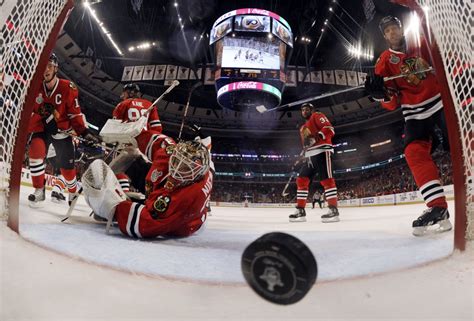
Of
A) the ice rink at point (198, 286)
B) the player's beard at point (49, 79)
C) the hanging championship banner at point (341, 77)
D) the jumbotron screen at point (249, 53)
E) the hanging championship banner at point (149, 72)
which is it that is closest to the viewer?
the ice rink at point (198, 286)

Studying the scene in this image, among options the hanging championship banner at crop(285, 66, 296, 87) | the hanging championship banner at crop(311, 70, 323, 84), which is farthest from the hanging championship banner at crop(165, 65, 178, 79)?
the hanging championship banner at crop(311, 70, 323, 84)

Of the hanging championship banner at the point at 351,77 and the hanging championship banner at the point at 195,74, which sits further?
the hanging championship banner at the point at 195,74

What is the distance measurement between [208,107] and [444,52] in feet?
51.7

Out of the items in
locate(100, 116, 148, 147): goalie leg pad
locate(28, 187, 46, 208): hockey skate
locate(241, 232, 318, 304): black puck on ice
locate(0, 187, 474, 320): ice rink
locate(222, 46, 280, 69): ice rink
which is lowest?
locate(0, 187, 474, 320): ice rink

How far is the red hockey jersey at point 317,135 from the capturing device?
3035 millimetres

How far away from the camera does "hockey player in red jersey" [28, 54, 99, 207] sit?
2234 mm

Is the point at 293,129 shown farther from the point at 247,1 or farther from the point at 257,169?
the point at 247,1

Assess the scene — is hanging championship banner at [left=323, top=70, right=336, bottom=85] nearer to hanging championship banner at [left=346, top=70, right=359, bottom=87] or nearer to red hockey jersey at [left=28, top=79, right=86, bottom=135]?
hanging championship banner at [left=346, top=70, right=359, bottom=87]

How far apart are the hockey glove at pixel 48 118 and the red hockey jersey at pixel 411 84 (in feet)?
6.87

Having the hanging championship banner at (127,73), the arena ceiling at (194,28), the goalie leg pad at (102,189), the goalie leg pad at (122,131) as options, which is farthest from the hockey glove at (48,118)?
the hanging championship banner at (127,73)

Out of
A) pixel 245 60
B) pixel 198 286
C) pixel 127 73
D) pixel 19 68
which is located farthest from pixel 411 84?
pixel 127 73

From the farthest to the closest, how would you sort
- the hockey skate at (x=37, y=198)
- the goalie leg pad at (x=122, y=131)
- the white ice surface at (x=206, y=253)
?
the hockey skate at (x=37, y=198)
the goalie leg pad at (x=122, y=131)
the white ice surface at (x=206, y=253)

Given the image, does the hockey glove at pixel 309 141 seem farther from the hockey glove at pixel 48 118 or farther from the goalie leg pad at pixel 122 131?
the hockey glove at pixel 48 118

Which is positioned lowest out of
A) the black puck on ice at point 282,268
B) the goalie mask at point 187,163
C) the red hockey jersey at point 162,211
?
the black puck on ice at point 282,268
